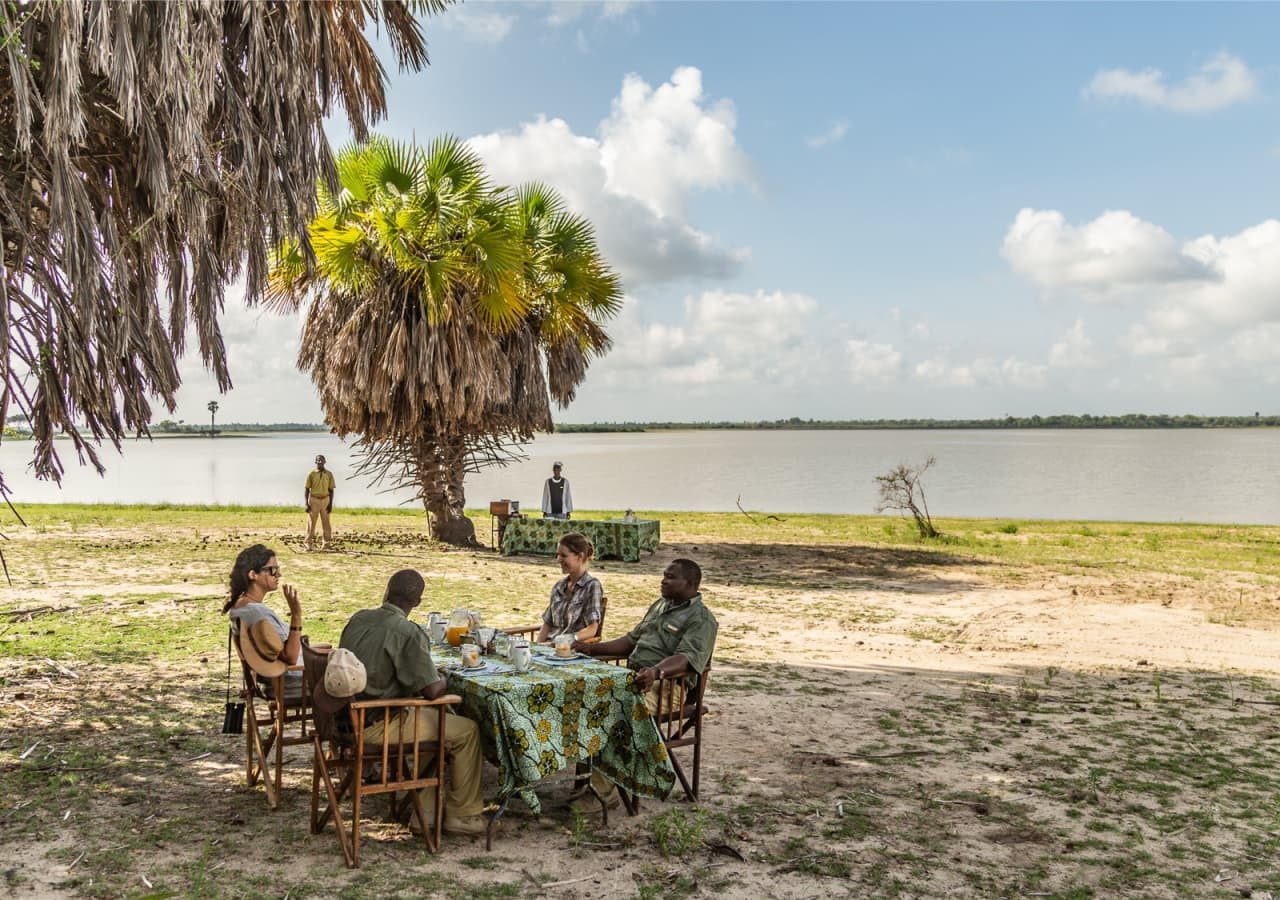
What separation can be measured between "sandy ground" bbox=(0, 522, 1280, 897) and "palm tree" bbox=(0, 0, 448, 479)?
2220 mm

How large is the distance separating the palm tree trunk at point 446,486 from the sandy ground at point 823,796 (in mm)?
10612

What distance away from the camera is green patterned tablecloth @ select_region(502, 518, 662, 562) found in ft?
58.4

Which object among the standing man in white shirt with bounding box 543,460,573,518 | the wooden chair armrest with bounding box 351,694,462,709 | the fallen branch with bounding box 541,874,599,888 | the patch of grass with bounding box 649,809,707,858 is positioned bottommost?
the fallen branch with bounding box 541,874,599,888

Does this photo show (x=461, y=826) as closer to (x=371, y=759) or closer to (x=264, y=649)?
(x=371, y=759)

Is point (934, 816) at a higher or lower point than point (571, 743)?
lower

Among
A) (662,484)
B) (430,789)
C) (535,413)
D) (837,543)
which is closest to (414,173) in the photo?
(535,413)

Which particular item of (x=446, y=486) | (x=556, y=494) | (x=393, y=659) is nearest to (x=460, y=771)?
(x=393, y=659)

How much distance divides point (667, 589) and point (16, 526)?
68.3ft

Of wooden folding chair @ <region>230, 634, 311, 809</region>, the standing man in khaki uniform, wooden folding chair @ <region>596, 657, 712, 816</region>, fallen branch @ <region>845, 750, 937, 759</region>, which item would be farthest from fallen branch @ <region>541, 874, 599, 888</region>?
the standing man in khaki uniform

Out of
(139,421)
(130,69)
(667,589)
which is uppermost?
(130,69)

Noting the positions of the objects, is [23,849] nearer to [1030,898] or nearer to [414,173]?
[1030,898]

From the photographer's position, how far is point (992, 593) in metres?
14.5

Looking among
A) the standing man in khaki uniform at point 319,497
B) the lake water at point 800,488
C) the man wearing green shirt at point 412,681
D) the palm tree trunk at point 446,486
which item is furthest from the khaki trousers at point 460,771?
the lake water at point 800,488

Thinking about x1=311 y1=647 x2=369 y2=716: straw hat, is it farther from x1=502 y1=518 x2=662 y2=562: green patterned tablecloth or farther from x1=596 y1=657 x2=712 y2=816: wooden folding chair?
x1=502 y1=518 x2=662 y2=562: green patterned tablecloth
